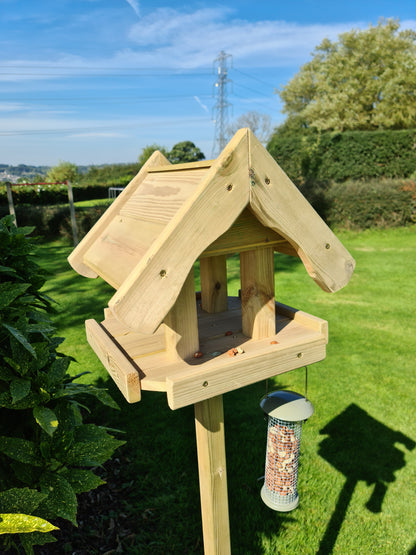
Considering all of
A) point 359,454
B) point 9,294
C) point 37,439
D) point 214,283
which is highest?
point 9,294

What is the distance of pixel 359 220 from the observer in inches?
504

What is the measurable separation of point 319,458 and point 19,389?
2.71 m

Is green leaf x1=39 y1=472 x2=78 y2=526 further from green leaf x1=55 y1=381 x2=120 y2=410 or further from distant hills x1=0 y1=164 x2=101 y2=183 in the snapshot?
distant hills x1=0 y1=164 x2=101 y2=183

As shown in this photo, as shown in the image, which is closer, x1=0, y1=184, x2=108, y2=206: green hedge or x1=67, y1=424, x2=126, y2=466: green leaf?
x1=67, y1=424, x2=126, y2=466: green leaf

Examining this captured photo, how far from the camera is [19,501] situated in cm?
129

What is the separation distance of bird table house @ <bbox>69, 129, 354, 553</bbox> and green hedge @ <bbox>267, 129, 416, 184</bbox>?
16.2m

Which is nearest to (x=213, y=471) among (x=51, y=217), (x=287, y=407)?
(x=287, y=407)

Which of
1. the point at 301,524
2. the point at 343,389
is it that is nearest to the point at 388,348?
the point at 343,389

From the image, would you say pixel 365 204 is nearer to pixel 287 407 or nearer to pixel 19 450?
pixel 287 407

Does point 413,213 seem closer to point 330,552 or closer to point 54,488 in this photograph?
point 330,552

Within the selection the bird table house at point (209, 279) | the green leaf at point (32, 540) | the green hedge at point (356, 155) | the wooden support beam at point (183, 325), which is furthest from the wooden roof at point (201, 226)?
the green hedge at point (356, 155)

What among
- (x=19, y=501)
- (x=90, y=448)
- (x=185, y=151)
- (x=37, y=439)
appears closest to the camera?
(x=19, y=501)

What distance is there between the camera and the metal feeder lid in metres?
1.85

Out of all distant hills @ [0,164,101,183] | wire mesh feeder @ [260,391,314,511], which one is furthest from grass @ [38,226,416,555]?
distant hills @ [0,164,101,183]
